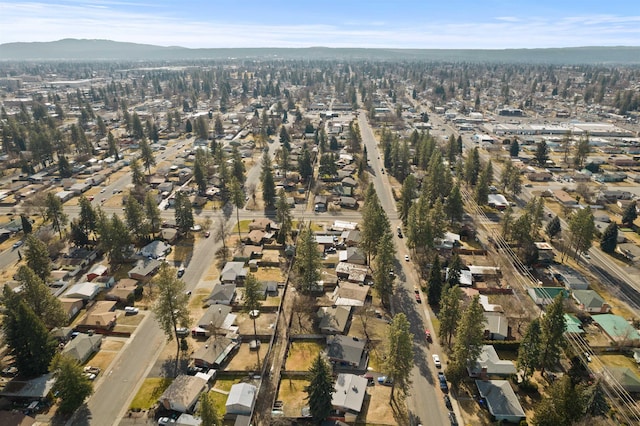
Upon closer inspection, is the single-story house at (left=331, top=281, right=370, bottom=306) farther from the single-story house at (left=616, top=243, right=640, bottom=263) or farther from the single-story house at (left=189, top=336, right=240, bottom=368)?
the single-story house at (left=616, top=243, right=640, bottom=263)

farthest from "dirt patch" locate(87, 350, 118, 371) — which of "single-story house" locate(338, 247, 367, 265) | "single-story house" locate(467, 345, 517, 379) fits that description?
"single-story house" locate(467, 345, 517, 379)

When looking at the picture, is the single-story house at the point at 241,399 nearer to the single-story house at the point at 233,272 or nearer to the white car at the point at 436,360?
the white car at the point at 436,360

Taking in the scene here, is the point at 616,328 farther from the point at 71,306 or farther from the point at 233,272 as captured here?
the point at 71,306

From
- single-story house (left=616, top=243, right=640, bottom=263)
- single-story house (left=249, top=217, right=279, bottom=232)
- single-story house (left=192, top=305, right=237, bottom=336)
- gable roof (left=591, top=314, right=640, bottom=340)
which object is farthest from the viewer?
single-story house (left=249, top=217, right=279, bottom=232)

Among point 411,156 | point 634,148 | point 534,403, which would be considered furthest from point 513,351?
point 634,148

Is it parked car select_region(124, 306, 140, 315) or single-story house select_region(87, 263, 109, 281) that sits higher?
single-story house select_region(87, 263, 109, 281)
